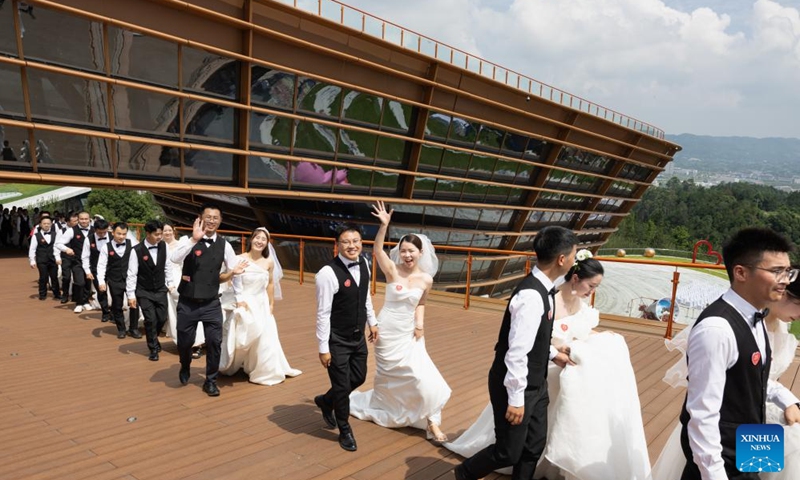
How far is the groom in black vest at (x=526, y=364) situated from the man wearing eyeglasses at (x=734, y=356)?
36.3 inches

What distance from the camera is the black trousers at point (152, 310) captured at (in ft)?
25.0

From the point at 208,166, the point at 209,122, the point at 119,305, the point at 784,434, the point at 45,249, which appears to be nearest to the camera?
the point at 784,434

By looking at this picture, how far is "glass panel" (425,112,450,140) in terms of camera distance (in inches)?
885

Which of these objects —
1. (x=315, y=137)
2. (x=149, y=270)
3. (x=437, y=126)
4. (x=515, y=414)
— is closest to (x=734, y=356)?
(x=515, y=414)

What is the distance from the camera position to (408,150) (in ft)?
74.6

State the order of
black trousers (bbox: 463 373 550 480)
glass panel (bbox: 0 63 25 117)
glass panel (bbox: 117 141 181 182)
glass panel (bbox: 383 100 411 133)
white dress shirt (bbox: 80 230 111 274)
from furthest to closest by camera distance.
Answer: glass panel (bbox: 383 100 411 133)
glass panel (bbox: 117 141 181 182)
glass panel (bbox: 0 63 25 117)
white dress shirt (bbox: 80 230 111 274)
black trousers (bbox: 463 373 550 480)

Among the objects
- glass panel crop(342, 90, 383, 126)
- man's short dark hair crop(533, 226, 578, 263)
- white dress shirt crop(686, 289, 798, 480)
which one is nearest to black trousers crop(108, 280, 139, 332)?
man's short dark hair crop(533, 226, 578, 263)

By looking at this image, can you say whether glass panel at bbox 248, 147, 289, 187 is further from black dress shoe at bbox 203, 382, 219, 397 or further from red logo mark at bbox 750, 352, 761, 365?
red logo mark at bbox 750, 352, 761, 365

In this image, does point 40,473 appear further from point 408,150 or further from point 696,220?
point 696,220

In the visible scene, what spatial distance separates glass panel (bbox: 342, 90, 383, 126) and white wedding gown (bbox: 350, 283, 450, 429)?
51.2 ft

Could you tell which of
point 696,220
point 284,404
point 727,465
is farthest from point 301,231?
point 696,220

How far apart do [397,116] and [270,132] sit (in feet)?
18.6

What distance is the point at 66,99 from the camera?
1386cm

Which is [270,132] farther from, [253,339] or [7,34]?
[253,339]
